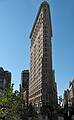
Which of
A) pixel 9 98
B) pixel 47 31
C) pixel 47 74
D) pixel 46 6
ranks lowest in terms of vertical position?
pixel 9 98

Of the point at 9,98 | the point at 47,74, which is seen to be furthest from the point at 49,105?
the point at 9,98

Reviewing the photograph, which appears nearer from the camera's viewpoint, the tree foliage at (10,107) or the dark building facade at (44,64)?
the tree foliage at (10,107)

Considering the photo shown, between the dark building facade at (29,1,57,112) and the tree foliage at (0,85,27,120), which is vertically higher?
the dark building facade at (29,1,57,112)

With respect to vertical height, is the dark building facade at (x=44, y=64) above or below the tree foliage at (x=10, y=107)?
above

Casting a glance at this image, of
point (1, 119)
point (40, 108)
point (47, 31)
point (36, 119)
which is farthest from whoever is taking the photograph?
point (47, 31)

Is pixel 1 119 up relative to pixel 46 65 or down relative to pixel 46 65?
down

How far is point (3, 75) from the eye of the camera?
174 metres

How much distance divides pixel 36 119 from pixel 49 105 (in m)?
63.1

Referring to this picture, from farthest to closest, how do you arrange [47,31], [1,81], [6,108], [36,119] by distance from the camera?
[1,81] → [47,31] → [36,119] → [6,108]

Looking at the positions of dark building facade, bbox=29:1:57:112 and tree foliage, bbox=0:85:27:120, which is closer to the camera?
tree foliage, bbox=0:85:27:120

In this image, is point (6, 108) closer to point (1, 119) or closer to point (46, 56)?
point (1, 119)

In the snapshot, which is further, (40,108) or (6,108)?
(40,108)

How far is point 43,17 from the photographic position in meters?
142

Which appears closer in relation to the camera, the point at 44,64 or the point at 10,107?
the point at 10,107
